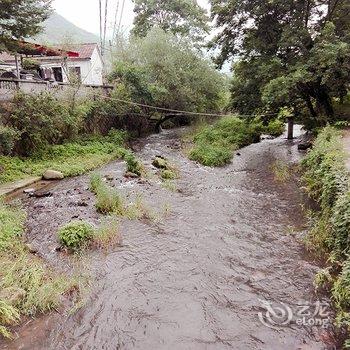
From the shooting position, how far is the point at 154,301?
532 cm

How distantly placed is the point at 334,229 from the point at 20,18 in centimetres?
1296

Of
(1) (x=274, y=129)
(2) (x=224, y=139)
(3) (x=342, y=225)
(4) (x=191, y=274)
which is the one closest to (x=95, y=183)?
(4) (x=191, y=274)

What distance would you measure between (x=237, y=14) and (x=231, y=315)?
1731cm

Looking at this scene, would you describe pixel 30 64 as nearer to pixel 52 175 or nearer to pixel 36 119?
pixel 36 119

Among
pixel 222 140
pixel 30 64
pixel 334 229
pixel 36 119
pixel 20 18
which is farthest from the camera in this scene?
pixel 30 64

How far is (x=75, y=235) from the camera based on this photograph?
7148 mm

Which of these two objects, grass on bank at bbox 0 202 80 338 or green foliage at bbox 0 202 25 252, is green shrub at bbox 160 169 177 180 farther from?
grass on bank at bbox 0 202 80 338

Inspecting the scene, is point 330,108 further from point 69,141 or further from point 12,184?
point 12,184

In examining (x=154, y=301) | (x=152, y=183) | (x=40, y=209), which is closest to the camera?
(x=154, y=301)

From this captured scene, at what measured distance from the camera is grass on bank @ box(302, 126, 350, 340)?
14.8 ft

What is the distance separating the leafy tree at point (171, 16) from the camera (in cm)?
3173

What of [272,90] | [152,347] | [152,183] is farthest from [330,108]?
[152,347]

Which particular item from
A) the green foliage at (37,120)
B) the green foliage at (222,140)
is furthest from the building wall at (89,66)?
the green foliage at (222,140)

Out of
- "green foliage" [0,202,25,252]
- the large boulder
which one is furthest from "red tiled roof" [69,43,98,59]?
"green foliage" [0,202,25,252]
